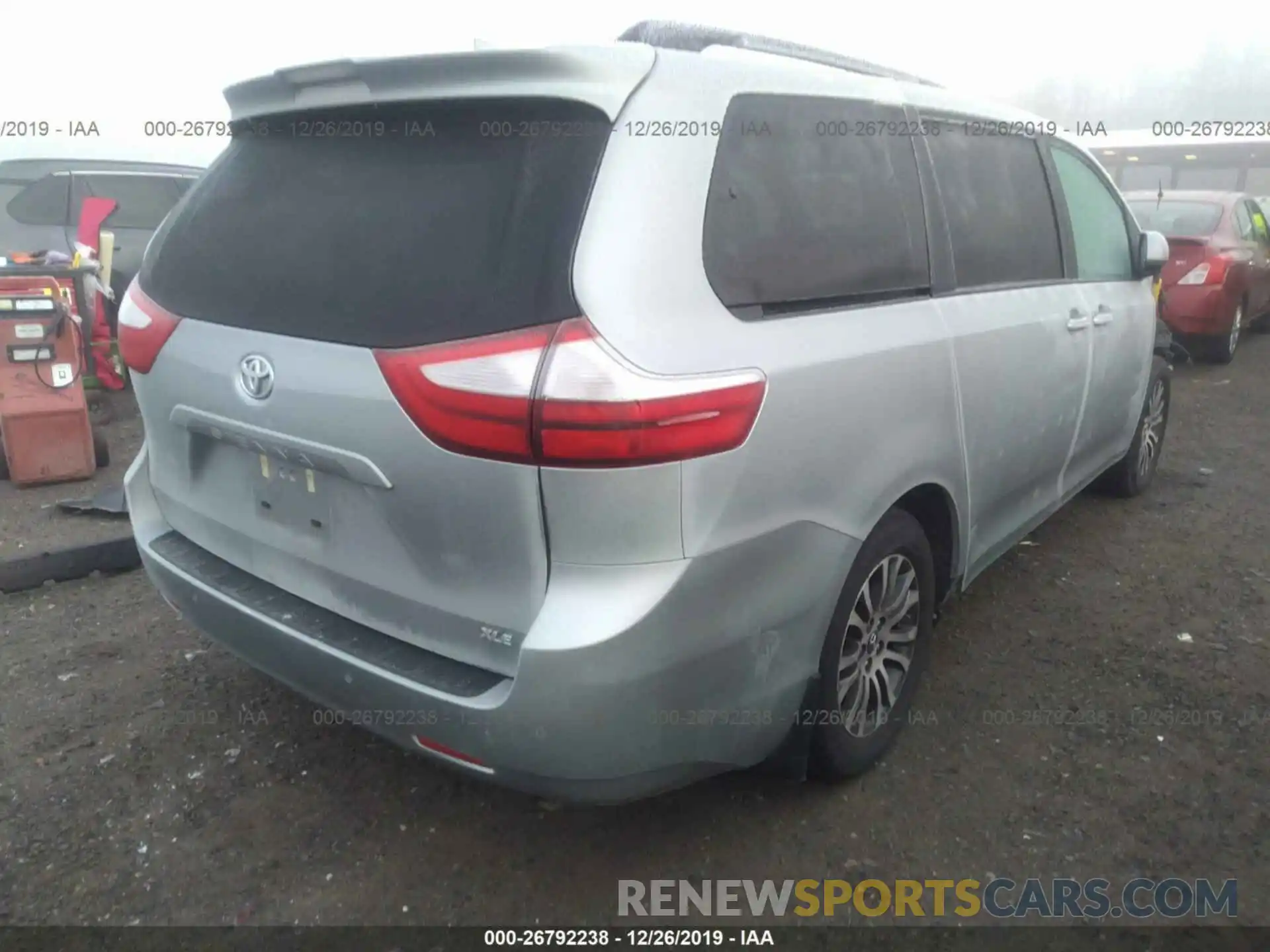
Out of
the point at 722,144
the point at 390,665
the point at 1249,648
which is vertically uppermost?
the point at 722,144

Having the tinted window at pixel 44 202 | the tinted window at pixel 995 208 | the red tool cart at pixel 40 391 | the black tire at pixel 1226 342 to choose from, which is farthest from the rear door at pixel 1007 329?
the tinted window at pixel 44 202

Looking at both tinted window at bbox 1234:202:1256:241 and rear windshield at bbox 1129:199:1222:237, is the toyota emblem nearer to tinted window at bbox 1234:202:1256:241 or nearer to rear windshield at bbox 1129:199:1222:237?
rear windshield at bbox 1129:199:1222:237

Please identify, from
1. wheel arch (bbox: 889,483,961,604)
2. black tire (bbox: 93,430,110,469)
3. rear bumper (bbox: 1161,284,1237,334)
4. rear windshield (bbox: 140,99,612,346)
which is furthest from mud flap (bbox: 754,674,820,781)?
rear bumper (bbox: 1161,284,1237,334)

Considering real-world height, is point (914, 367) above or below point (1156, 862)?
above

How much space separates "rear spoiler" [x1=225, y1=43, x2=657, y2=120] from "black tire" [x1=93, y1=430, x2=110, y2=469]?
3824mm

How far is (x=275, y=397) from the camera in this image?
6.30ft

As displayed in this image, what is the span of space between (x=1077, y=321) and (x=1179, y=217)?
21.6ft

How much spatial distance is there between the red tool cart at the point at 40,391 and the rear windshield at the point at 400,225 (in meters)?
3.18

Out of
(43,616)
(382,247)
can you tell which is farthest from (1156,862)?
(43,616)

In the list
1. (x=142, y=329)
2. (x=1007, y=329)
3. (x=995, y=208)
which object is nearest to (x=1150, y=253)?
(x=995, y=208)

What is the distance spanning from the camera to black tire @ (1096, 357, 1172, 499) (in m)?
4.62

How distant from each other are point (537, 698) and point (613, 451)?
483 millimetres

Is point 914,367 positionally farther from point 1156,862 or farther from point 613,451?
point 1156,862

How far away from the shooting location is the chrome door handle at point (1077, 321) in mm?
3256
